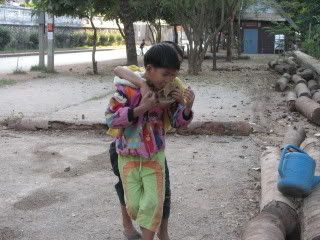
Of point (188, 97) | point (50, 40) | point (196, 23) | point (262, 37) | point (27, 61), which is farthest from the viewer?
point (262, 37)

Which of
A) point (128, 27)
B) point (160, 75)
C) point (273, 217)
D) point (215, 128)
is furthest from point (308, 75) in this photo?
point (160, 75)

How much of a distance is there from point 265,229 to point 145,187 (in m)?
0.88

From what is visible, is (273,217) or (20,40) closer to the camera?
(273,217)

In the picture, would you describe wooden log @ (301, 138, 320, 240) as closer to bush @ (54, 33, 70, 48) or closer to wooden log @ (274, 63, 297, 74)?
wooden log @ (274, 63, 297, 74)

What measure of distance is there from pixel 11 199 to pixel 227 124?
380cm

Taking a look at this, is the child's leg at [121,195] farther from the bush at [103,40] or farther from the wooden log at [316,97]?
the bush at [103,40]

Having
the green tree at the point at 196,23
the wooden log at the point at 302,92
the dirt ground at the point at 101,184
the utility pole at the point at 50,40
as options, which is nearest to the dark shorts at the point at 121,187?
the dirt ground at the point at 101,184

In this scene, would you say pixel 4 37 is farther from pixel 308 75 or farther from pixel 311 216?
pixel 311 216

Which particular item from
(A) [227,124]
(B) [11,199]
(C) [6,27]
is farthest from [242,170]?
(C) [6,27]

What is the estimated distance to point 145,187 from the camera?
3301mm

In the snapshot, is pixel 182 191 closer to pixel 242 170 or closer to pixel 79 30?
pixel 242 170

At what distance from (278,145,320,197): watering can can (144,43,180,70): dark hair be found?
1511 millimetres

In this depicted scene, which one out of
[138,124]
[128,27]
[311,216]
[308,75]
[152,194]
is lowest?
[311,216]

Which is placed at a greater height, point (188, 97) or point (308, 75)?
point (188, 97)
